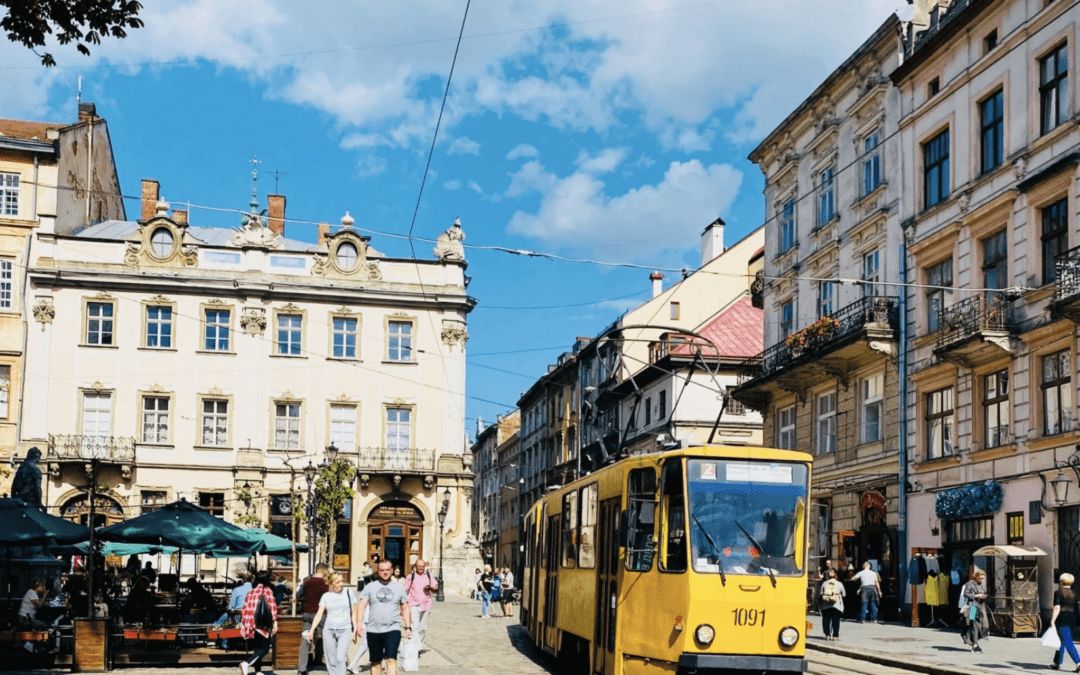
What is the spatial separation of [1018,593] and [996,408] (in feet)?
14.6

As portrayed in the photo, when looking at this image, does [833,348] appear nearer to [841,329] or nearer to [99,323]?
[841,329]

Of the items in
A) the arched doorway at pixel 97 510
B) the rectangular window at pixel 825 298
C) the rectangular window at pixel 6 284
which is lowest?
the arched doorway at pixel 97 510

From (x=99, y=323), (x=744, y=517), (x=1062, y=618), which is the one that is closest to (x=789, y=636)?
(x=744, y=517)

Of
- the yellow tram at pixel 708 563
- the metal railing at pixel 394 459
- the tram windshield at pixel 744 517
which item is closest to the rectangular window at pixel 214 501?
the metal railing at pixel 394 459

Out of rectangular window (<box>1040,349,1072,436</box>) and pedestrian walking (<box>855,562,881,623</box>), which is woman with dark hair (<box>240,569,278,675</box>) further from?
pedestrian walking (<box>855,562,881,623</box>)

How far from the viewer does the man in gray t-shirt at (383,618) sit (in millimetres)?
15766

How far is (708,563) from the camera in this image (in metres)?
15.2

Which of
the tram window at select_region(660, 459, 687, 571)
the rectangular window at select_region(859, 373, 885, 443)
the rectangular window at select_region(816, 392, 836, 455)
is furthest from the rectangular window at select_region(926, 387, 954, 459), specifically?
the tram window at select_region(660, 459, 687, 571)

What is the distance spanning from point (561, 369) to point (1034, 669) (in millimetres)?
60022

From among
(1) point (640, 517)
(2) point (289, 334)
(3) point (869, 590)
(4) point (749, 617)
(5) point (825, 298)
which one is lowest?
(3) point (869, 590)

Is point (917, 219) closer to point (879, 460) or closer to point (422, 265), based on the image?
point (879, 460)

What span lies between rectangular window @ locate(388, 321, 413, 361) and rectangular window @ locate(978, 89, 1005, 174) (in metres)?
30.5

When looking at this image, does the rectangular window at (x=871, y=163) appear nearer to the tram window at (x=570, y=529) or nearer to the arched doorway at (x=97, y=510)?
the tram window at (x=570, y=529)

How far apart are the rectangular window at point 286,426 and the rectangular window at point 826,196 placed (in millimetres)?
24979
